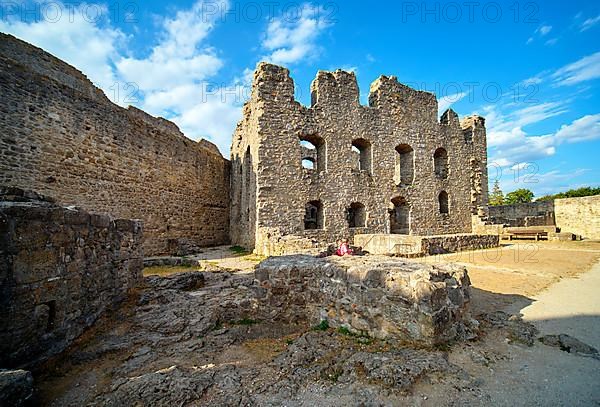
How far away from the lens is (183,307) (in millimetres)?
4723

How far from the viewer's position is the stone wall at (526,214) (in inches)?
809

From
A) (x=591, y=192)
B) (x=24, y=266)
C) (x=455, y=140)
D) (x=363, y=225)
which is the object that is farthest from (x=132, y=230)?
(x=591, y=192)

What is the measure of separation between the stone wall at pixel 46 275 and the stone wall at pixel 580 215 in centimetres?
2568

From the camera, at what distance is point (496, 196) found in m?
55.0

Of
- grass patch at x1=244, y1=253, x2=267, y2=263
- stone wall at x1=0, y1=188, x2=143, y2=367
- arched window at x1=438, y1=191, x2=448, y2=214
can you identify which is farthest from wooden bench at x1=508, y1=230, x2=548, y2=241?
stone wall at x1=0, y1=188, x2=143, y2=367

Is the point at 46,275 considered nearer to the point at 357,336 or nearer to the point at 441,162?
the point at 357,336

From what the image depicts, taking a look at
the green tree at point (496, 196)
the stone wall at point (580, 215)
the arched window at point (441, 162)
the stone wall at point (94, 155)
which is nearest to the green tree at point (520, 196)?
the green tree at point (496, 196)

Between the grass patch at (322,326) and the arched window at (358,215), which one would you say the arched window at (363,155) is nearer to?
the arched window at (358,215)

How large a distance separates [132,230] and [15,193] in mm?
2285

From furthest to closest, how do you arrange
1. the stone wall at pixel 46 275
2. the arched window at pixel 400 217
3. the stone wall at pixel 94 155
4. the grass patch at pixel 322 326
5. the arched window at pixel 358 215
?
the arched window at pixel 400 217, the arched window at pixel 358 215, the stone wall at pixel 94 155, the grass patch at pixel 322 326, the stone wall at pixel 46 275

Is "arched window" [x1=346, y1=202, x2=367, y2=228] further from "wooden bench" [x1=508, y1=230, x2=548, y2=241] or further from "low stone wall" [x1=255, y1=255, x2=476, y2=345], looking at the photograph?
"wooden bench" [x1=508, y1=230, x2=548, y2=241]

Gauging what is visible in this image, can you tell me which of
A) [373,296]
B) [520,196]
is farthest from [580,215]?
[520,196]

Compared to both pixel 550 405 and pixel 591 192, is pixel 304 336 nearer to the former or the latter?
pixel 550 405

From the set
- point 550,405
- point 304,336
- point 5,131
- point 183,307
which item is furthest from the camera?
point 5,131
